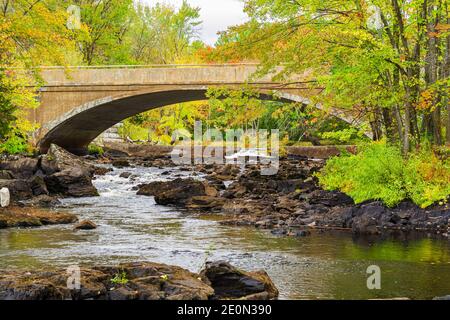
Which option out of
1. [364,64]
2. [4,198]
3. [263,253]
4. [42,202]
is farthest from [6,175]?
[263,253]

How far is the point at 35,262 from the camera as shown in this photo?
10.9 metres

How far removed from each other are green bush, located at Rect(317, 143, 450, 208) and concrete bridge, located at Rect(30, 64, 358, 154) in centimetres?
1300

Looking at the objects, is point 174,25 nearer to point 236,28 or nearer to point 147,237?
point 236,28

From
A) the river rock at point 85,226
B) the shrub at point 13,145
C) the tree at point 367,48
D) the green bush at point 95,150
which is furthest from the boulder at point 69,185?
the green bush at point 95,150

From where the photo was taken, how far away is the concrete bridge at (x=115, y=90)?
32.5 m

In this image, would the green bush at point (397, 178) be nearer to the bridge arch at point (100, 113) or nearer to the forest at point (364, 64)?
the forest at point (364, 64)

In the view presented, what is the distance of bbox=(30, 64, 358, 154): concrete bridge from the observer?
32.5 metres

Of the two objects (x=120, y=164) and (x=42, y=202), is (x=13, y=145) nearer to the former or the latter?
(x=120, y=164)

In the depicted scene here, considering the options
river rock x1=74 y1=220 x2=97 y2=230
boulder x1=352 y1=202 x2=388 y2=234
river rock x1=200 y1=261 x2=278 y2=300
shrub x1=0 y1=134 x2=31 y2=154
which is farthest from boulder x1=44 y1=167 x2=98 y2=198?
river rock x1=200 y1=261 x2=278 y2=300

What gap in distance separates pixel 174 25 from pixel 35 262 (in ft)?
157

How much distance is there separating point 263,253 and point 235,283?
3.48 metres

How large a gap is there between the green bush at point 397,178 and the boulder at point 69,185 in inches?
345
